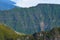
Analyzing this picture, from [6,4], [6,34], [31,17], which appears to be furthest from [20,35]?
[6,4]

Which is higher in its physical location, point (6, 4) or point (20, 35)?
point (6, 4)

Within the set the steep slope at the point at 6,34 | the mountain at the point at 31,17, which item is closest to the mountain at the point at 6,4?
the mountain at the point at 31,17

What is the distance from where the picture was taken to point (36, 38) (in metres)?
6.96

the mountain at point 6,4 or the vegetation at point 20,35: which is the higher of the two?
the mountain at point 6,4

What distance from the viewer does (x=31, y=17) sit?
6.98 metres

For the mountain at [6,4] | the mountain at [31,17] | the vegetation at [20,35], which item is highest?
the mountain at [6,4]

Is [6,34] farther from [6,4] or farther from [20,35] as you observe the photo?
[6,4]

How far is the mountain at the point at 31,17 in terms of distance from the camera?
691 cm

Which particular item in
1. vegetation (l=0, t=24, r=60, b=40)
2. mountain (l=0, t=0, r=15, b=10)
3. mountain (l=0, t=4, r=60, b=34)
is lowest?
vegetation (l=0, t=24, r=60, b=40)

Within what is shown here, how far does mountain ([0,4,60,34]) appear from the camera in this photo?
22.7 ft

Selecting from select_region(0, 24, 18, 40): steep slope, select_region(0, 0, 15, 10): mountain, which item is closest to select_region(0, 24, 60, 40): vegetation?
select_region(0, 24, 18, 40): steep slope

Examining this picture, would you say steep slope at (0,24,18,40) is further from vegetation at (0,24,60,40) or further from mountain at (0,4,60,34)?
mountain at (0,4,60,34)

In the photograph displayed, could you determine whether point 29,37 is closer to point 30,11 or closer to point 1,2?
point 30,11

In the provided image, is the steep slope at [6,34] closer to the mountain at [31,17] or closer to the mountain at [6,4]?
the mountain at [31,17]
